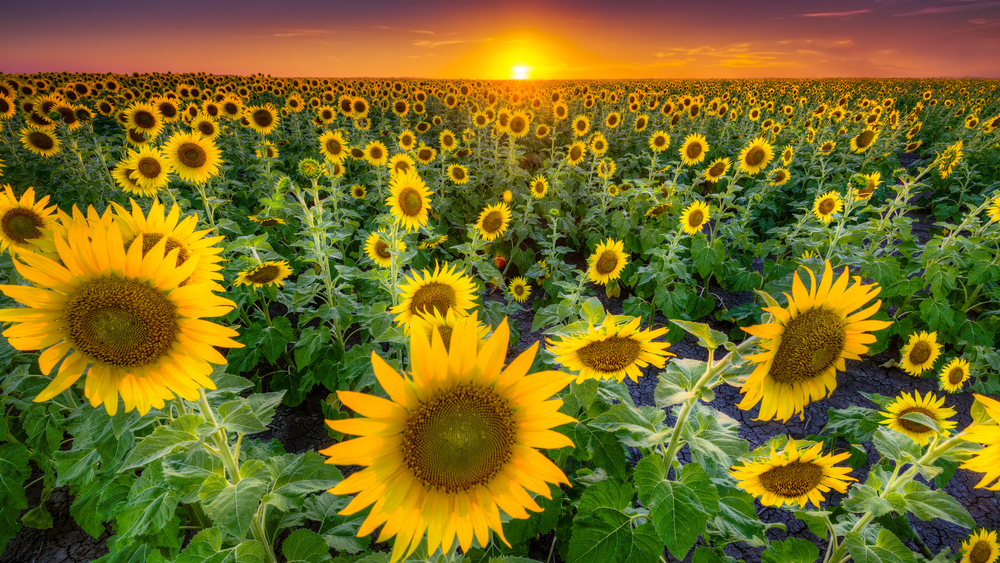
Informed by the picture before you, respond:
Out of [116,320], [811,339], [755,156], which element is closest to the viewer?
[116,320]

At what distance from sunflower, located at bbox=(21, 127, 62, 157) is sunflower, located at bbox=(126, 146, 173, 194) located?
14.0ft

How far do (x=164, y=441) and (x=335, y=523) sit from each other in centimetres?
91

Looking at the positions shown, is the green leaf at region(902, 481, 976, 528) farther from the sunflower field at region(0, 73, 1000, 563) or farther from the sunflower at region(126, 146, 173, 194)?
the sunflower at region(126, 146, 173, 194)

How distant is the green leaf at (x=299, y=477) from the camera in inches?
62.7

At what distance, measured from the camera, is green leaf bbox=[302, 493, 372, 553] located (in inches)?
70.0

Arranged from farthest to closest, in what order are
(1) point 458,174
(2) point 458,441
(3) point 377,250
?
(1) point 458,174 → (3) point 377,250 → (2) point 458,441

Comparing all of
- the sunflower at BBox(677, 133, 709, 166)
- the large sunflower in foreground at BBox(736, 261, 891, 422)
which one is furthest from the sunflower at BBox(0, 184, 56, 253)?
the sunflower at BBox(677, 133, 709, 166)

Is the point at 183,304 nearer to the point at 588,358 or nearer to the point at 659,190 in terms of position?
the point at 588,358

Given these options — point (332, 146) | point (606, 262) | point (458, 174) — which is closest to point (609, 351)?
point (606, 262)

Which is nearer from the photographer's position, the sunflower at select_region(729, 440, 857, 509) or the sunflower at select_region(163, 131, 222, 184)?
the sunflower at select_region(729, 440, 857, 509)

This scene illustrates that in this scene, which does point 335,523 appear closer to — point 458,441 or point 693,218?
point 458,441

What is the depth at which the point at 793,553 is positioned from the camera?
1928 mm

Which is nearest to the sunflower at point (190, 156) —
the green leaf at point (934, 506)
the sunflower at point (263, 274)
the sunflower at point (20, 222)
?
the sunflower at point (263, 274)

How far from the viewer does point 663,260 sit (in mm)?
4902
